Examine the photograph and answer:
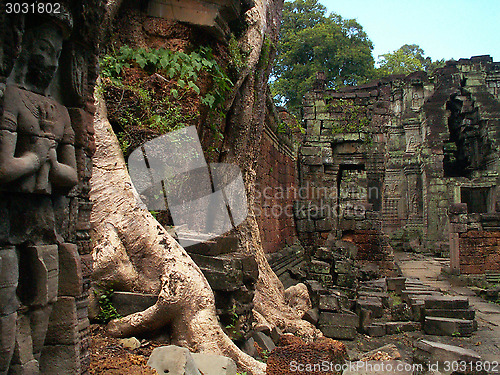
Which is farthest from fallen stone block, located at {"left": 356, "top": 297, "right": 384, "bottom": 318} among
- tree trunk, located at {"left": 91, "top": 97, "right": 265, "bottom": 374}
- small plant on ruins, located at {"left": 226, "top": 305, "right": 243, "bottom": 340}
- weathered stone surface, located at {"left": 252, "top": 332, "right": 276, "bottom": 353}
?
tree trunk, located at {"left": 91, "top": 97, "right": 265, "bottom": 374}

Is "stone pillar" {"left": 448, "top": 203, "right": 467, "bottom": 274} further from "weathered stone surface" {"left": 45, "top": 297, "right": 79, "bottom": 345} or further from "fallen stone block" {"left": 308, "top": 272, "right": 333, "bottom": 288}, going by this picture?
"weathered stone surface" {"left": 45, "top": 297, "right": 79, "bottom": 345}

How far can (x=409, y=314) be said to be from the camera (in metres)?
7.11

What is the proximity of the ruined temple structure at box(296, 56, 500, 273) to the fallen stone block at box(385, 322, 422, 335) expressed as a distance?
4.78 metres

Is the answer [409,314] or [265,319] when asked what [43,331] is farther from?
[409,314]

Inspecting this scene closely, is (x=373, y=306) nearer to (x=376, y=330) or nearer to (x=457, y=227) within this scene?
(x=376, y=330)

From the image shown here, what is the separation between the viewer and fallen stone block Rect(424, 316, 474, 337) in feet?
21.0

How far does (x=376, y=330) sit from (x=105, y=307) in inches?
181

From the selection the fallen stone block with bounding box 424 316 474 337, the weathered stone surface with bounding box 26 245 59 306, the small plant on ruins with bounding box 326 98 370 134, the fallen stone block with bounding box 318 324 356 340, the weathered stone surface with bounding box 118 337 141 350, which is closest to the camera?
the weathered stone surface with bounding box 26 245 59 306

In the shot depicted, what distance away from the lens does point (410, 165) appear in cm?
2052

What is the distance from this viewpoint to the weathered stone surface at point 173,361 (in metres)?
2.82

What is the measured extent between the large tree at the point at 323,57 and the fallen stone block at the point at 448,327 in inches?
952

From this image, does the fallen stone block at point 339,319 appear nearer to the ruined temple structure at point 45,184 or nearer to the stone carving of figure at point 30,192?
the ruined temple structure at point 45,184

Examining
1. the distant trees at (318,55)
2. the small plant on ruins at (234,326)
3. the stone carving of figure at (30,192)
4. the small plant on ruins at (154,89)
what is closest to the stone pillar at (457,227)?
the small plant on ruins at (154,89)

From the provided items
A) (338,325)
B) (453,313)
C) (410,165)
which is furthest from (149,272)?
(410,165)
